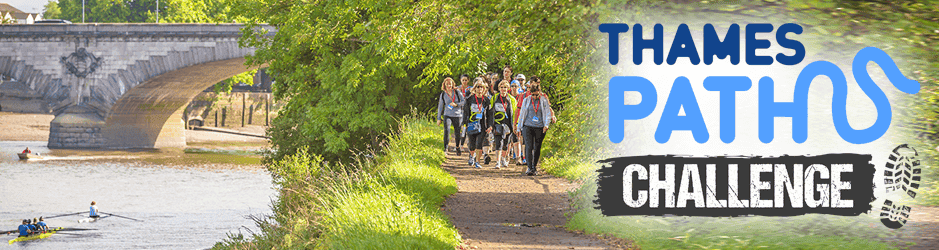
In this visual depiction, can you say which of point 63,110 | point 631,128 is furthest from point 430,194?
point 63,110

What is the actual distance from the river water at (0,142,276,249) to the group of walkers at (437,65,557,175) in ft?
15.7

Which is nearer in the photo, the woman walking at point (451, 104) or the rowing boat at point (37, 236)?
the woman walking at point (451, 104)

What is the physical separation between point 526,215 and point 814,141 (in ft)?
9.25

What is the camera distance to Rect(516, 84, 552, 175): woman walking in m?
11.2

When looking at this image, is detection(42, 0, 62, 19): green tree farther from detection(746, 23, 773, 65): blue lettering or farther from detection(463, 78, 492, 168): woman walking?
detection(746, 23, 773, 65): blue lettering

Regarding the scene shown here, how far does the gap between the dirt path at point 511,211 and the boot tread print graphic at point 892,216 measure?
2215mm

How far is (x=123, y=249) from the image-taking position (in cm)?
1970

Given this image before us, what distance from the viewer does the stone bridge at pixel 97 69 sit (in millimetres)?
44062

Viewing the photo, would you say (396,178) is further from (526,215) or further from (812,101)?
(812,101)

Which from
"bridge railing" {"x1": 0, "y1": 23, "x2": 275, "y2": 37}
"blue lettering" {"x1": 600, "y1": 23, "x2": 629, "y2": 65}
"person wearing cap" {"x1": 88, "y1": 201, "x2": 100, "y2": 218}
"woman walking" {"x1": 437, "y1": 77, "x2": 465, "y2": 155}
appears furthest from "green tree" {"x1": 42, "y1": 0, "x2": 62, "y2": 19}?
"blue lettering" {"x1": 600, "y1": 23, "x2": 629, "y2": 65}

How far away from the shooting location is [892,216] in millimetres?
7066

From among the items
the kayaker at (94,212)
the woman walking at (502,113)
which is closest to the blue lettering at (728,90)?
the woman walking at (502,113)

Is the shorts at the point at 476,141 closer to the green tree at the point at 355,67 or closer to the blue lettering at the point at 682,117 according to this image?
the green tree at the point at 355,67

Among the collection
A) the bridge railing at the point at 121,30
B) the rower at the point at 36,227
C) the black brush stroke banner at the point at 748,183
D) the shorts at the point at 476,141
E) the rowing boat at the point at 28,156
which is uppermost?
the bridge railing at the point at 121,30
